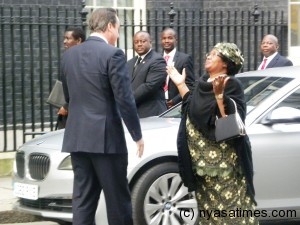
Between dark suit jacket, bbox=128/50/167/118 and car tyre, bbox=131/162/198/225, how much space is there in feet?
6.28

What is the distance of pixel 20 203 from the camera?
8.12m

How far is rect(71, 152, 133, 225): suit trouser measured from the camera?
6422mm

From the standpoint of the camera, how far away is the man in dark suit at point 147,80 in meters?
9.48

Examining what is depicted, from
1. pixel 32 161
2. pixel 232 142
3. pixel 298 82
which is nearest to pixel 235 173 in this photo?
pixel 232 142

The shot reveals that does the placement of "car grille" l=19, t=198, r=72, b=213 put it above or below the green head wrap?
below

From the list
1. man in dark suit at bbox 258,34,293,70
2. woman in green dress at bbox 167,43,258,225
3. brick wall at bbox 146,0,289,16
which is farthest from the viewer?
brick wall at bbox 146,0,289,16

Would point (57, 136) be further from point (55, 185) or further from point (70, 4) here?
point (70, 4)

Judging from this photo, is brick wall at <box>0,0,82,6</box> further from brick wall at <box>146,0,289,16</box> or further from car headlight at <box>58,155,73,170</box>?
car headlight at <box>58,155,73,170</box>

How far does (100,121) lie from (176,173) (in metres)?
1.47

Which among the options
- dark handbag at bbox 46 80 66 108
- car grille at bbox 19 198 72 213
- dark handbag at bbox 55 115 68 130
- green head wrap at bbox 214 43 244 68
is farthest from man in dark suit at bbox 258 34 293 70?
green head wrap at bbox 214 43 244 68

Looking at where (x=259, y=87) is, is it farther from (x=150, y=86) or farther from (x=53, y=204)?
(x=53, y=204)

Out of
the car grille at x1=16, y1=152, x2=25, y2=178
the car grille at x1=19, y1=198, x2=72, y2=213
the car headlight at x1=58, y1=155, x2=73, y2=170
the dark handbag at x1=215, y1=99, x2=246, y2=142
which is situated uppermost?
the dark handbag at x1=215, y1=99, x2=246, y2=142

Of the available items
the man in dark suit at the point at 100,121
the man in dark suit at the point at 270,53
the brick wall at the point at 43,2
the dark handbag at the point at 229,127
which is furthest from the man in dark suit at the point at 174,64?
the dark handbag at the point at 229,127

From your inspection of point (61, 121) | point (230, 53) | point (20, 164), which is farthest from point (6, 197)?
point (230, 53)
